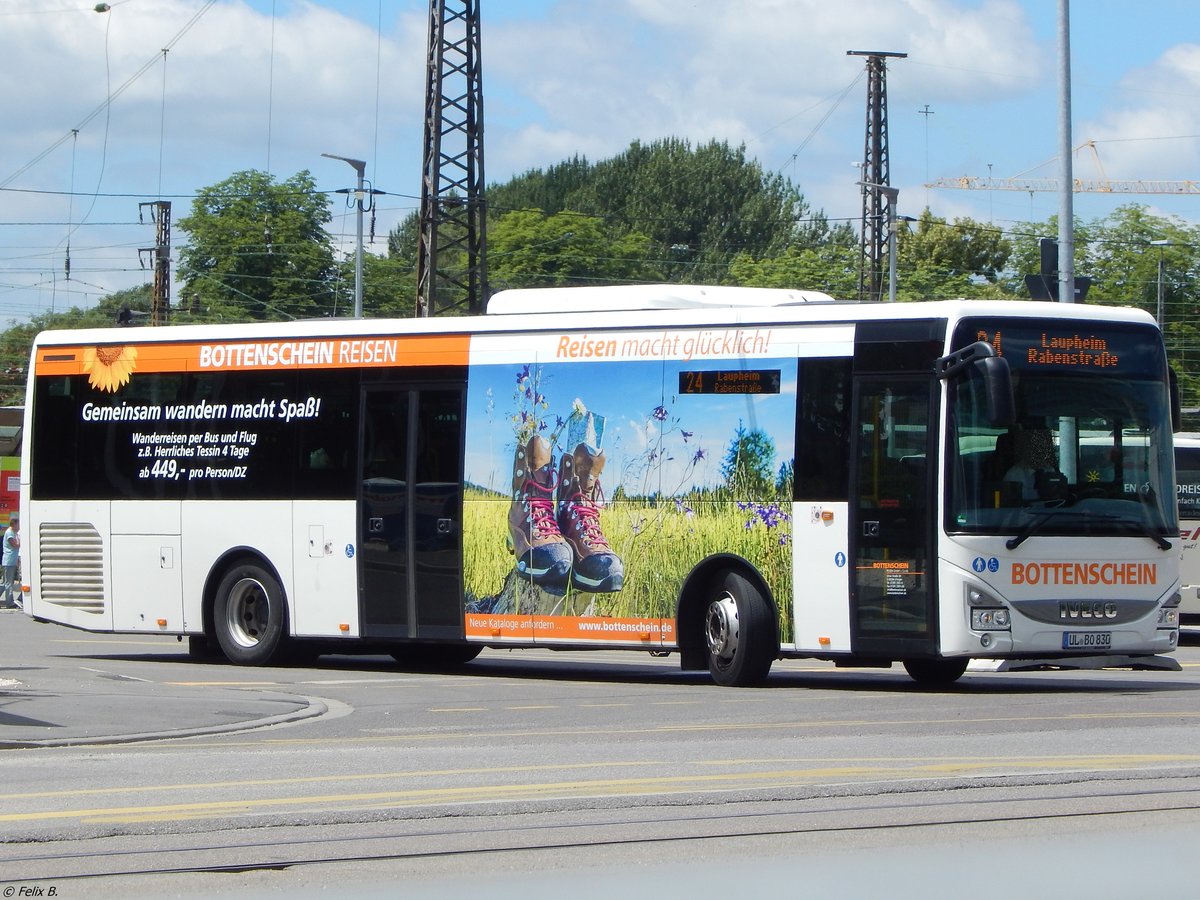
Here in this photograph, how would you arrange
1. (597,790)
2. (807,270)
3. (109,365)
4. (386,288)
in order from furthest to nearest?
(386,288)
(807,270)
(109,365)
(597,790)

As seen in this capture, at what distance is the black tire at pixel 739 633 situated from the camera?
16.1 meters

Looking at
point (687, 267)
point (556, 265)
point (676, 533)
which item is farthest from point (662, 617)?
point (687, 267)

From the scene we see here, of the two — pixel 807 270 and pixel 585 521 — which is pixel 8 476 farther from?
Answer: pixel 807 270

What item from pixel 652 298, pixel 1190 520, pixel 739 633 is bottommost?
pixel 739 633

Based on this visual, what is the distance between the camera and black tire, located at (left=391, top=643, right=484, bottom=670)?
67.8 feet

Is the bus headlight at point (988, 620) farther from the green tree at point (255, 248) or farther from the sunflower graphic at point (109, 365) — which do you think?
the green tree at point (255, 248)

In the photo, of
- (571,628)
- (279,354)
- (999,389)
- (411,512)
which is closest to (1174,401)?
(999,389)

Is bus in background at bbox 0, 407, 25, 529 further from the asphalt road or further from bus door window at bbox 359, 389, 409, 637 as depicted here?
the asphalt road

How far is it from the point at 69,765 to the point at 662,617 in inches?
268

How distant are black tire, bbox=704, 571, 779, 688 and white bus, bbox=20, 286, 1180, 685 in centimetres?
2

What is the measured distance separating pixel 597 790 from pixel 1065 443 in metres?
7.32

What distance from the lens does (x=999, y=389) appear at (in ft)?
48.4

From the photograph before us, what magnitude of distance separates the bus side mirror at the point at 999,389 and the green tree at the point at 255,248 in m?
63.3

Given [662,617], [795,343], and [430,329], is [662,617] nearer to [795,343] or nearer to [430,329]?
[795,343]
